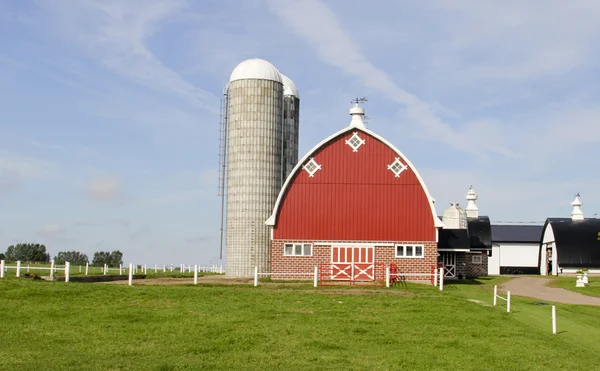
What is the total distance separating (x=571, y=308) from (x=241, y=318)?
1703 centimetres

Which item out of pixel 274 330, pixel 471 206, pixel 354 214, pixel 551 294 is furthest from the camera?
pixel 471 206

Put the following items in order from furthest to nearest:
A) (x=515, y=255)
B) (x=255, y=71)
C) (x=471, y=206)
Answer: (x=515, y=255) < (x=471, y=206) < (x=255, y=71)

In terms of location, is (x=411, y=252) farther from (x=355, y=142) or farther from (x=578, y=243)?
(x=578, y=243)

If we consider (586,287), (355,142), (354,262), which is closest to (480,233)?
(586,287)

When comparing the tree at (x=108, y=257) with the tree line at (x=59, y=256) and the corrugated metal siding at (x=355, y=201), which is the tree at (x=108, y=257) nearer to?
the tree line at (x=59, y=256)

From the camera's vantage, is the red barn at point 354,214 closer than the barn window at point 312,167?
Yes

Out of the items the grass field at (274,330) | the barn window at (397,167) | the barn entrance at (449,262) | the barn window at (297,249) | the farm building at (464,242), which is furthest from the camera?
the barn entrance at (449,262)

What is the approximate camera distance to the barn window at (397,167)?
4509cm

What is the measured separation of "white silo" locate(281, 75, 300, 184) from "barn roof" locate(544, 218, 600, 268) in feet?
93.1

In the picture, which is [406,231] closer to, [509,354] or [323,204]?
[323,204]

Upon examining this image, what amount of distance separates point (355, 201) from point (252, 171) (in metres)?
9.90

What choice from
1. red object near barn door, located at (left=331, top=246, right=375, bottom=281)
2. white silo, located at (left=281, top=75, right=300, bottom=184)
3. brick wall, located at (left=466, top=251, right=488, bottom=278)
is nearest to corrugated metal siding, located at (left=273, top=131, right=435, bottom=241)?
red object near barn door, located at (left=331, top=246, right=375, bottom=281)

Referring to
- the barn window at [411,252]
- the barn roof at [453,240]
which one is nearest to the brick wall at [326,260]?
the barn window at [411,252]

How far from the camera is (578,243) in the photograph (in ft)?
225
